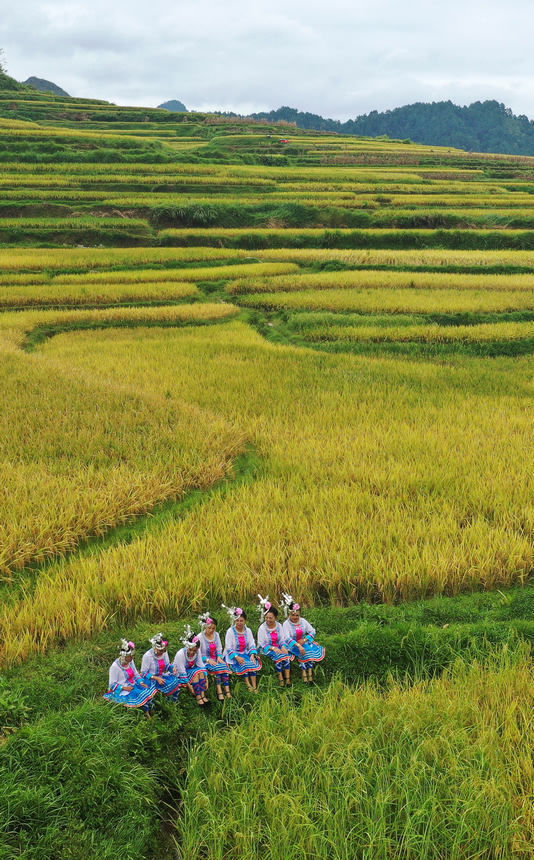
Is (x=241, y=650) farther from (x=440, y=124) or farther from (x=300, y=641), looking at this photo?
(x=440, y=124)

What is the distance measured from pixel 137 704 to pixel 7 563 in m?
1.75

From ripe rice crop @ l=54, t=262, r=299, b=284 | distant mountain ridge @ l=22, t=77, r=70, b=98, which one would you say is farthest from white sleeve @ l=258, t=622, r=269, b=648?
distant mountain ridge @ l=22, t=77, r=70, b=98

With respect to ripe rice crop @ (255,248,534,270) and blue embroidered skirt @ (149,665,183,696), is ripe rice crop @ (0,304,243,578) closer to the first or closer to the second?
blue embroidered skirt @ (149,665,183,696)

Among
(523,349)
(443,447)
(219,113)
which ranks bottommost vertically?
(443,447)

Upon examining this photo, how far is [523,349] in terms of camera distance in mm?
9484

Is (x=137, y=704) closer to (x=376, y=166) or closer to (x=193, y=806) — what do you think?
(x=193, y=806)

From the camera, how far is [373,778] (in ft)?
7.02

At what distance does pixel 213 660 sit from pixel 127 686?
1.55 ft

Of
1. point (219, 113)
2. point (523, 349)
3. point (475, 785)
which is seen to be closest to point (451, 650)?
point (475, 785)

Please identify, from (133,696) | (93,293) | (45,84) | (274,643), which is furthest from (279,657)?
(45,84)

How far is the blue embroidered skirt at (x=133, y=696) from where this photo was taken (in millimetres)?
2596

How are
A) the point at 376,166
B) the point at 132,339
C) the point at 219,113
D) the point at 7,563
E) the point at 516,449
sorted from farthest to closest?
the point at 219,113 < the point at 376,166 < the point at 132,339 < the point at 516,449 < the point at 7,563

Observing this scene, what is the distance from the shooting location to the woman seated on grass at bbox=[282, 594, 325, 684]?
2836 mm

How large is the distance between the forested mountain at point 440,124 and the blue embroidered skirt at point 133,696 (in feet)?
368
